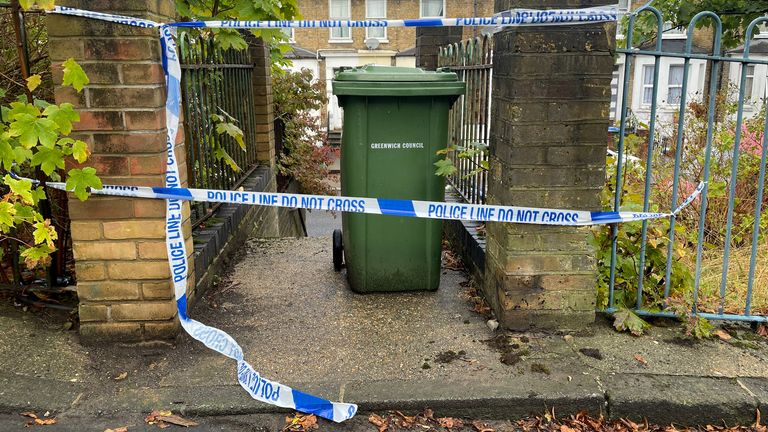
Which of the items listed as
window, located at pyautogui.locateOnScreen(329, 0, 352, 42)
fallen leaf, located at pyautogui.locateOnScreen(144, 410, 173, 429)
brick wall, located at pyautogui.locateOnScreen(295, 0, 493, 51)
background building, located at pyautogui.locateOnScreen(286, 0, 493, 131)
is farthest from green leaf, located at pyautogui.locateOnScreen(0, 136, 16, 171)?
window, located at pyautogui.locateOnScreen(329, 0, 352, 42)

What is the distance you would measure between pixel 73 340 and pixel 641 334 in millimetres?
3047

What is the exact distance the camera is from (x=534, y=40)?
10.2 ft

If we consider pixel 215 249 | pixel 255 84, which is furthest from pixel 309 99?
pixel 215 249

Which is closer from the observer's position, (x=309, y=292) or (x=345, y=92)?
(x=345, y=92)

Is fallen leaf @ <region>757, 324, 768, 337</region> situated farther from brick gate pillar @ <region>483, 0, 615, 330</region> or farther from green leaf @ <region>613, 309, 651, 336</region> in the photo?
brick gate pillar @ <region>483, 0, 615, 330</region>

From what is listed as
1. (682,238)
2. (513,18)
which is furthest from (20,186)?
(682,238)

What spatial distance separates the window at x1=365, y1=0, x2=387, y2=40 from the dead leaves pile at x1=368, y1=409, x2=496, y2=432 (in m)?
26.7

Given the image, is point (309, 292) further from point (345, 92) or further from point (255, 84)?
point (255, 84)

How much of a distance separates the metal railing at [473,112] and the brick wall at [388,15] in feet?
75.3

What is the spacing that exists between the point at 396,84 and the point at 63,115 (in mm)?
1819

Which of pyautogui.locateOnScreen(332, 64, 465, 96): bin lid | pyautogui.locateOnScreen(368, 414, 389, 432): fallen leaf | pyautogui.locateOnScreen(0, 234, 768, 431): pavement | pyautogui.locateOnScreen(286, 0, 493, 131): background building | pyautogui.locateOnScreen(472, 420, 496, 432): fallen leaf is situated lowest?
pyautogui.locateOnScreen(472, 420, 496, 432): fallen leaf

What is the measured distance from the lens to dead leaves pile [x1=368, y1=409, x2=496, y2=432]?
276 cm

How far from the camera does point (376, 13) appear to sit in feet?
93.1

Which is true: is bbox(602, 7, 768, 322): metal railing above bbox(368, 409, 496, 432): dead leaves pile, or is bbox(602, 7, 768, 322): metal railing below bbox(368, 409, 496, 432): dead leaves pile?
above
